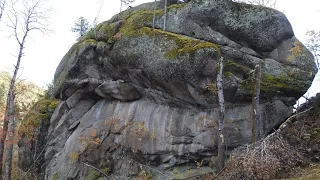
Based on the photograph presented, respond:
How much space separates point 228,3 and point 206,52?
4.51 m


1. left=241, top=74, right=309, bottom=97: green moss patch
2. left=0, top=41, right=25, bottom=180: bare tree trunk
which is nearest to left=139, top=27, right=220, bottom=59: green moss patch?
left=241, top=74, right=309, bottom=97: green moss patch

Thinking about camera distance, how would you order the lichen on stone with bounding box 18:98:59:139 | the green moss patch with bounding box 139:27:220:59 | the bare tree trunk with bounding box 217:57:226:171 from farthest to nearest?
the lichen on stone with bounding box 18:98:59:139 < the green moss patch with bounding box 139:27:220:59 < the bare tree trunk with bounding box 217:57:226:171

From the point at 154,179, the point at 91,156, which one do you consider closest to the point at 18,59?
the point at 91,156

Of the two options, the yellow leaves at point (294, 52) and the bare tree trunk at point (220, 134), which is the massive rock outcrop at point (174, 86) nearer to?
the yellow leaves at point (294, 52)

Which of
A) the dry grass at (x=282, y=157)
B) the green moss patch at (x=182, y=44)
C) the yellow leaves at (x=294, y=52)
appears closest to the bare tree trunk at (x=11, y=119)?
the green moss patch at (x=182, y=44)

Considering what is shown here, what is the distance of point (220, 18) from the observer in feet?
58.2

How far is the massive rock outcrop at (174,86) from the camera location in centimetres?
1539

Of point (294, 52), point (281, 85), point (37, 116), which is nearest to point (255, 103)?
point (281, 85)

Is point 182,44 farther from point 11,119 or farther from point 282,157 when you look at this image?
point 11,119

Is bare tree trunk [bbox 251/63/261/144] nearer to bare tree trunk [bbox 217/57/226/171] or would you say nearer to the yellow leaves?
bare tree trunk [bbox 217/57/226/171]

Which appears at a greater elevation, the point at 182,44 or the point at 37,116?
the point at 182,44

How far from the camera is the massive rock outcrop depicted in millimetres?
15391

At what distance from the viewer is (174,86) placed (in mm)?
16250

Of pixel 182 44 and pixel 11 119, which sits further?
pixel 11 119
